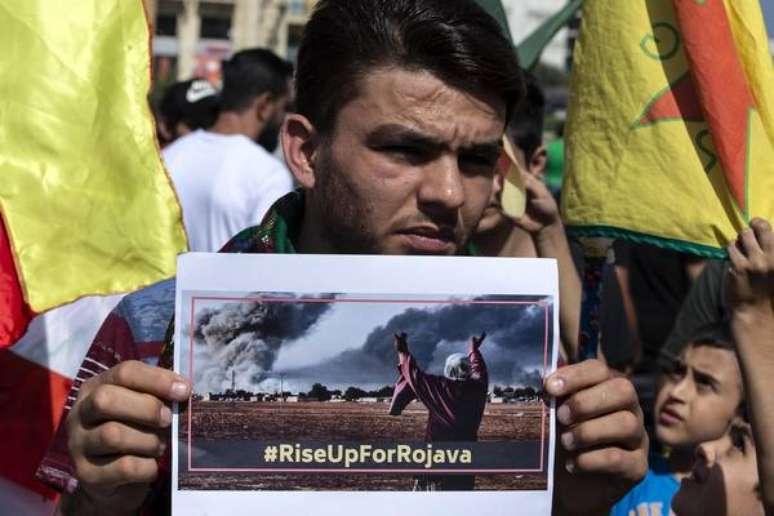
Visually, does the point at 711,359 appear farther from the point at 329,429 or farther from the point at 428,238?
the point at 329,429

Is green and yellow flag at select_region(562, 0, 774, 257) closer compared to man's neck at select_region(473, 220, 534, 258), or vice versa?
green and yellow flag at select_region(562, 0, 774, 257)

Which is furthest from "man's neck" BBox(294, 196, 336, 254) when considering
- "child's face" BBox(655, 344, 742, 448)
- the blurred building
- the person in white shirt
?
the blurred building

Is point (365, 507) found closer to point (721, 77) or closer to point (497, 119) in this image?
point (497, 119)

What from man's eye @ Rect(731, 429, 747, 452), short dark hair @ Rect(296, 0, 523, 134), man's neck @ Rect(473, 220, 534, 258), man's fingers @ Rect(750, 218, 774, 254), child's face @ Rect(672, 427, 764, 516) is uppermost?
short dark hair @ Rect(296, 0, 523, 134)

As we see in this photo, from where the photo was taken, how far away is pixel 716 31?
8.54 feet

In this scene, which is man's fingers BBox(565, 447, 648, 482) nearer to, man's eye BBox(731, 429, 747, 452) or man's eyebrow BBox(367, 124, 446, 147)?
man's eyebrow BBox(367, 124, 446, 147)

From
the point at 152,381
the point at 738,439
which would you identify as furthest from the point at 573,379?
the point at 738,439

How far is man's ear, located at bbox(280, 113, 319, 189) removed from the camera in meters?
2.07

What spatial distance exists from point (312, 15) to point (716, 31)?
962mm

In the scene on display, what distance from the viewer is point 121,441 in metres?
1.67

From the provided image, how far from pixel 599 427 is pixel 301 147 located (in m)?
0.73

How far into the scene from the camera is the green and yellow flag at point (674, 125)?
255cm

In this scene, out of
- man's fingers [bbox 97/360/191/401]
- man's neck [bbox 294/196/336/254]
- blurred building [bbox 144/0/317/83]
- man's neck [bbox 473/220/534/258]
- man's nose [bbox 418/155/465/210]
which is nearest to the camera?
man's fingers [bbox 97/360/191/401]

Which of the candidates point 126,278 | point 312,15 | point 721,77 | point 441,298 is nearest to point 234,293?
point 441,298
